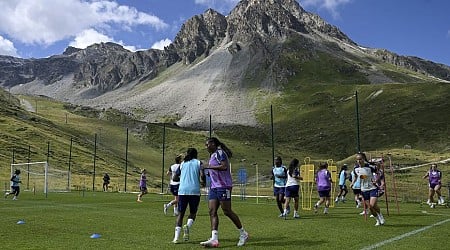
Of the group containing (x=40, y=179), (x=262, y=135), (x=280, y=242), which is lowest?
(x=280, y=242)

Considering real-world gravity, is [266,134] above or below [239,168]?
above

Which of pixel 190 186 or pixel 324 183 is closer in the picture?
pixel 190 186

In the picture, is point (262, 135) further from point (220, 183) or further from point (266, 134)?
point (220, 183)

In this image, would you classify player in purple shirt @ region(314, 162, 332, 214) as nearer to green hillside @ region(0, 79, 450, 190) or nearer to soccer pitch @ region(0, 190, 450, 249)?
soccer pitch @ region(0, 190, 450, 249)

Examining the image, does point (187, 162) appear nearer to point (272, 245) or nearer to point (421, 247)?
point (272, 245)

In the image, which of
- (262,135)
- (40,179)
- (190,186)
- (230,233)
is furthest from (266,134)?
(190,186)

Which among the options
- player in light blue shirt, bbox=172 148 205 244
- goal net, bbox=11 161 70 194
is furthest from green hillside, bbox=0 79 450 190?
player in light blue shirt, bbox=172 148 205 244

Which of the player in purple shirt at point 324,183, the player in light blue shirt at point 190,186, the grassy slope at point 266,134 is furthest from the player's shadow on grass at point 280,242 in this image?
the grassy slope at point 266,134

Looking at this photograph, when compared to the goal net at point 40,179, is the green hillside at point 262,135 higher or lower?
higher

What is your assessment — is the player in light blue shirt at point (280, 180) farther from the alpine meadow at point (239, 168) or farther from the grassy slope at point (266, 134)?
the grassy slope at point (266, 134)

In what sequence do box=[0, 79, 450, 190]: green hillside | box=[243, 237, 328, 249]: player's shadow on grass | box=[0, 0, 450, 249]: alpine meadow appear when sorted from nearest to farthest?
box=[243, 237, 328, 249]: player's shadow on grass → box=[0, 0, 450, 249]: alpine meadow → box=[0, 79, 450, 190]: green hillside

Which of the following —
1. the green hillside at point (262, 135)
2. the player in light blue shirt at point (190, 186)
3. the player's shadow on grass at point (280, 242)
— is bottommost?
the player's shadow on grass at point (280, 242)

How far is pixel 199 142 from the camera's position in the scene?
139 metres

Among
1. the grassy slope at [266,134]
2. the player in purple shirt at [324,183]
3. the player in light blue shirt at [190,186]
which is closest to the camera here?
the player in light blue shirt at [190,186]
